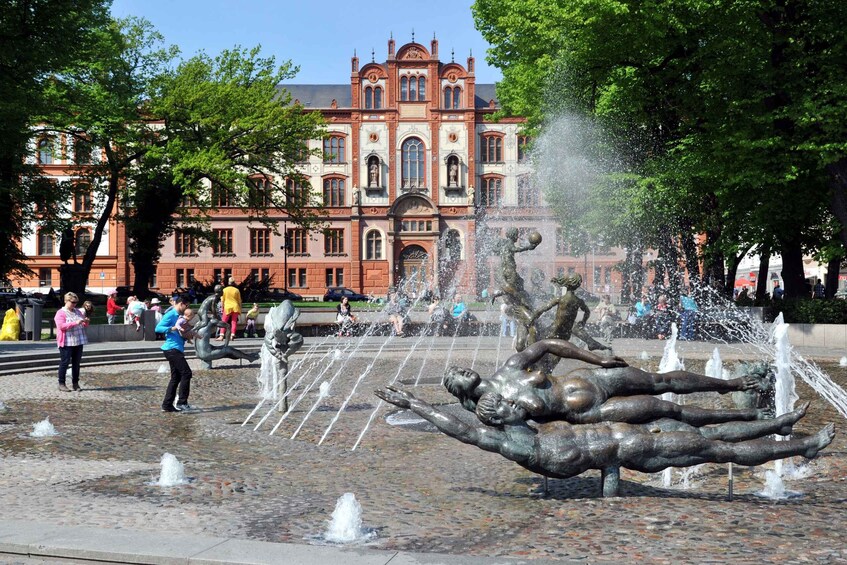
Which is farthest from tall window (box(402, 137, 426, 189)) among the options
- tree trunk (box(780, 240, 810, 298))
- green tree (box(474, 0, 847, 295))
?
tree trunk (box(780, 240, 810, 298))

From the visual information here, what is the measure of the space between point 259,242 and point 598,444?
64664 millimetres

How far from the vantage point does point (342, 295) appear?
6334 cm

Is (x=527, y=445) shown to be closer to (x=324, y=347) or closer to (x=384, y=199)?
(x=324, y=347)

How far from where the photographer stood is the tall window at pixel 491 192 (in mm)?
68125

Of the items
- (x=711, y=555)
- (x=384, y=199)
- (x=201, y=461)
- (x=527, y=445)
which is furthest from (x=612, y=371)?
(x=384, y=199)

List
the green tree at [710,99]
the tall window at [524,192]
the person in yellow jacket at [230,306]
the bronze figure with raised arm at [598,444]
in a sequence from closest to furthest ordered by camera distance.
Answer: the bronze figure with raised arm at [598,444], the green tree at [710,99], the person in yellow jacket at [230,306], the tall window at [524,192]

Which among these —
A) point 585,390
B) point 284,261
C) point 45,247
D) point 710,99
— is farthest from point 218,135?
point 45,247

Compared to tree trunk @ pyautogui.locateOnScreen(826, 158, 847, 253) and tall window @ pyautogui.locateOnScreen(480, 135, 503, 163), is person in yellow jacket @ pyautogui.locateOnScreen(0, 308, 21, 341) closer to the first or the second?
tree trunk @ pyautogui.locateOnScreen(826, 158, 847, 253)

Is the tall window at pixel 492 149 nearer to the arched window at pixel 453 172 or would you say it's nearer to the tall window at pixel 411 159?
the arched window at pixel 453 172

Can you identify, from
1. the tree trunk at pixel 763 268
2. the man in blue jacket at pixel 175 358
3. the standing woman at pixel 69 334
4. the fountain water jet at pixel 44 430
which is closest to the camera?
the fountain water jet at pixel 44 430

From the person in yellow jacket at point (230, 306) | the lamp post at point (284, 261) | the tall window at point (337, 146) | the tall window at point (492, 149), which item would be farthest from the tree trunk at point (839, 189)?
the tall window at point (337, 146)

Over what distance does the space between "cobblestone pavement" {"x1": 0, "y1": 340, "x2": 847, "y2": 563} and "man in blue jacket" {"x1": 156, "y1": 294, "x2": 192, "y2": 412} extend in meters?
0.33

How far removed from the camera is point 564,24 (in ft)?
86.9

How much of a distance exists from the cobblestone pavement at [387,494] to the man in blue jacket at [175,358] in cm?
33
